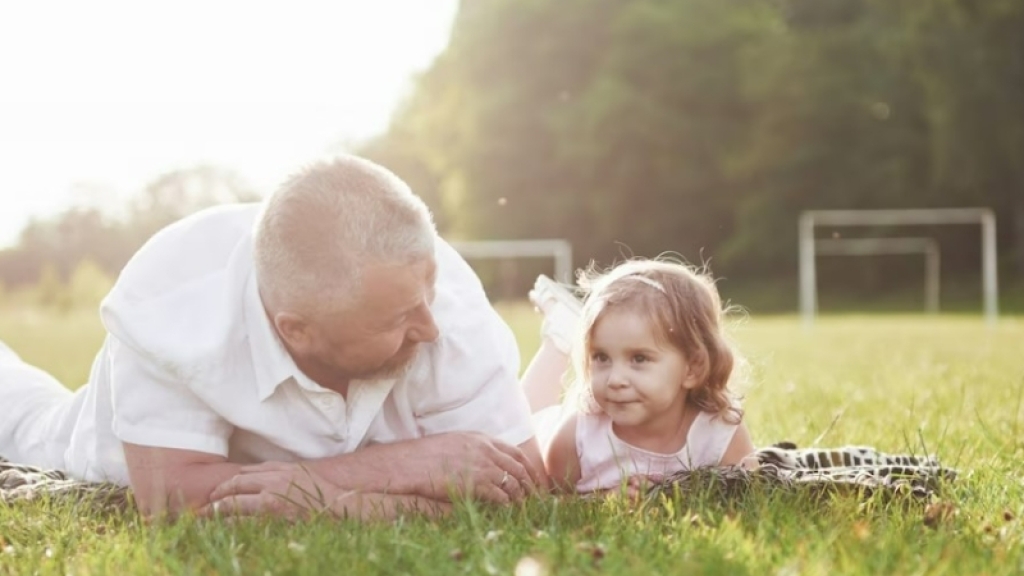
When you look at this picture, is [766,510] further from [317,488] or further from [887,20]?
[887,20]

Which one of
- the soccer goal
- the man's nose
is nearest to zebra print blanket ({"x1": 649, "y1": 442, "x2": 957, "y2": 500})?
the man's nose

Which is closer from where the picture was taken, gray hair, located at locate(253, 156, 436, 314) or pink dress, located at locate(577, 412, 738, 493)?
gray hair, located at locate(253, 156, 436, 314)

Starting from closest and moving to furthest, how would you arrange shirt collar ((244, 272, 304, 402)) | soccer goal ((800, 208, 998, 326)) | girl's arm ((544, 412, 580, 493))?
shirt collar ((244, 272, 304, 402)) < girl's arm ((544, 412, 580, 493)) < soccer goal ((800, 208, 998, 326))

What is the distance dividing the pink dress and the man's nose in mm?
882

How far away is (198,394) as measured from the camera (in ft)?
10.3

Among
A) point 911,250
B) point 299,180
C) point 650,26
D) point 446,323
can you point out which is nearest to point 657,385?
point 446,323

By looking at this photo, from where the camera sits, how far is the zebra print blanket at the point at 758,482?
10.7 ft

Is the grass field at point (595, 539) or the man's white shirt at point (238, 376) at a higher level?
the man's white shirt at point (238, 376)

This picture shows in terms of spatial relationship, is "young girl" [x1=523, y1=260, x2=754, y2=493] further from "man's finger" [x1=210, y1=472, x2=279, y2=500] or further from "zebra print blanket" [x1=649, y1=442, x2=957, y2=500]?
"man's finger" [x1=210, y1=472, x2=279, y2=500]

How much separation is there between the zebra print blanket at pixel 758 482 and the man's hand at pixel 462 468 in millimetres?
366

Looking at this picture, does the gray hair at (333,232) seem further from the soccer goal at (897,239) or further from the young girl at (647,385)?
the soccer goal at (897,239)

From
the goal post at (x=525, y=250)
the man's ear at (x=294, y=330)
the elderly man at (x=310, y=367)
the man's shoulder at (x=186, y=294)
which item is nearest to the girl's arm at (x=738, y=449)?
the elderly man at (x=310, y=367)

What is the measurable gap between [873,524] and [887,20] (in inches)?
1361

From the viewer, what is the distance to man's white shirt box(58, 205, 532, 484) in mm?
3154
